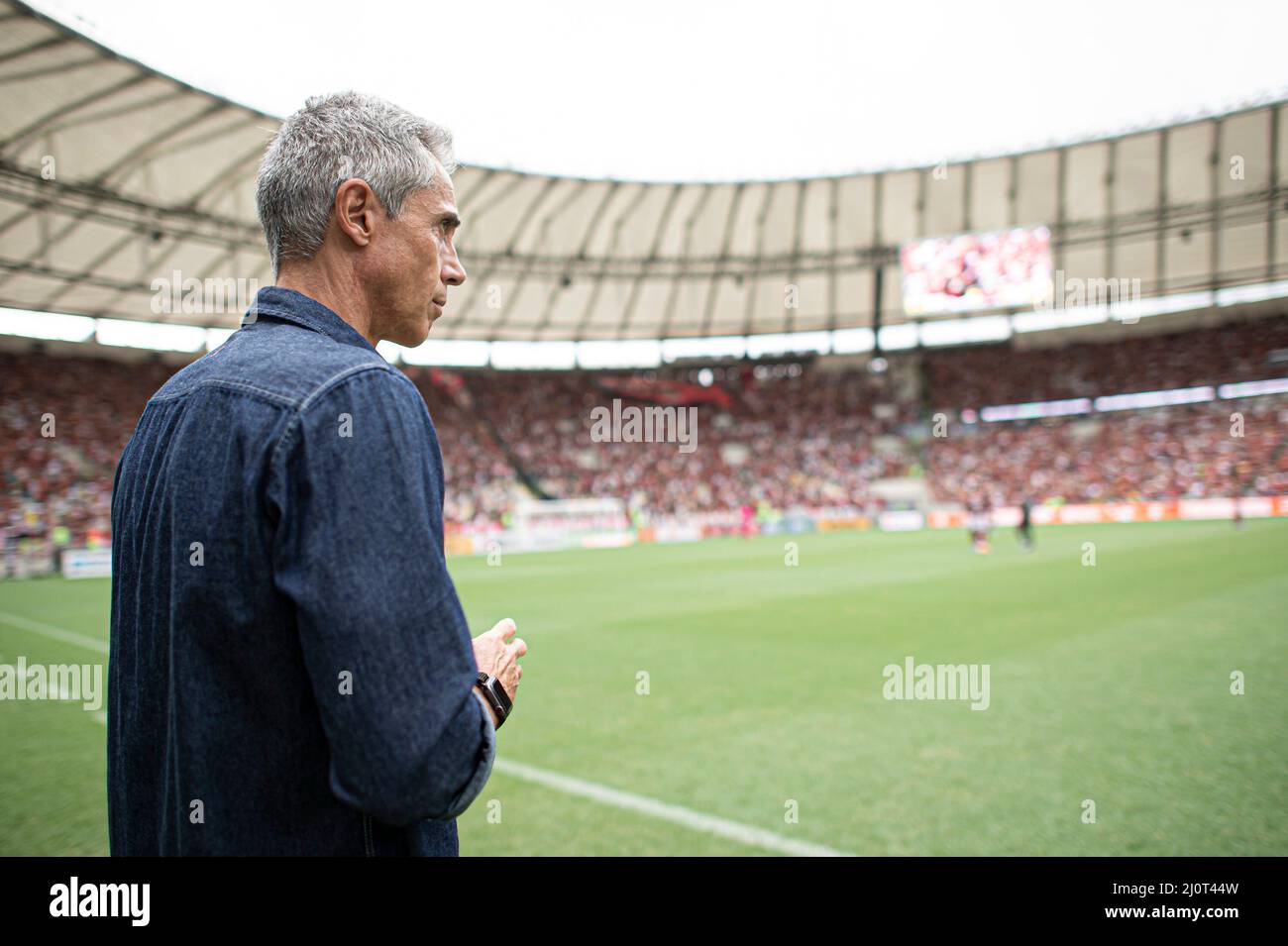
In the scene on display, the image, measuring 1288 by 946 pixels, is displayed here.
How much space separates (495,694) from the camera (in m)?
1.47

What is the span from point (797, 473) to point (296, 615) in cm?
4663

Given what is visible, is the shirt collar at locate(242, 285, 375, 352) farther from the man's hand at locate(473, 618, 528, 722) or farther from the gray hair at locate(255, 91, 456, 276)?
the man's hand at locate(473, 618, 528, 722)

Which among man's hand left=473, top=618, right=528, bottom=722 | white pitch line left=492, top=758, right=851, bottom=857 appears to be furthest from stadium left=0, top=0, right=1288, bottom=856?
man's hand left=473, top=618, right=528, bottom=722

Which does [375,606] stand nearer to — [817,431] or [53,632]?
[53,632]

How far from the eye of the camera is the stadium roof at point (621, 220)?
23.1 metres

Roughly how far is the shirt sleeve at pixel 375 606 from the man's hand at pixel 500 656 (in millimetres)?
301

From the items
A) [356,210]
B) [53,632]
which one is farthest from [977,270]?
Result: [356,210]

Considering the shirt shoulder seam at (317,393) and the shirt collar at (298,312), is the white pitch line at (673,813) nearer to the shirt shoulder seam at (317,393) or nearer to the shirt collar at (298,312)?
the shirt collar at (298,312)

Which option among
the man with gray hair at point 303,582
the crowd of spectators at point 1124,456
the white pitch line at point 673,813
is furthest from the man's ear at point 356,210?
the crowd of spectators at point 1124,456

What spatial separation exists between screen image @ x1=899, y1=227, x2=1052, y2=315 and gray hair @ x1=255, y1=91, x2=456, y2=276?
40012 millimetres

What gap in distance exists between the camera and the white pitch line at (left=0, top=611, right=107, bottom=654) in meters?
10.8

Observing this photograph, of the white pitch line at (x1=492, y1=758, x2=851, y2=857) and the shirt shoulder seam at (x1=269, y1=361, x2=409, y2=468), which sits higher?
the shirt shoulder seam at (x1=269, y1=361, x2=409, y2=468)

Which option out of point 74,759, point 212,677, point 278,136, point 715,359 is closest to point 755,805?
point 212,677

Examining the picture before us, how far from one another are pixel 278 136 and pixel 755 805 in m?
4.49
